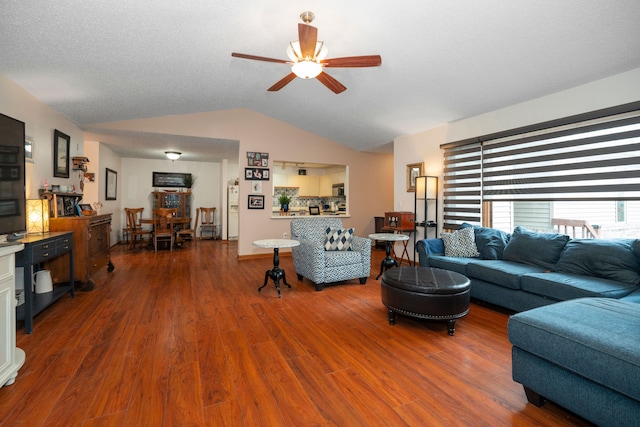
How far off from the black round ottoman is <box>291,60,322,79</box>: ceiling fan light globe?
2.04 metres

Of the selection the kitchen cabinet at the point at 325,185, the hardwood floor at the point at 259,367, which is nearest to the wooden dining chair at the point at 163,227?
the hardwood floor at the point at 259,367

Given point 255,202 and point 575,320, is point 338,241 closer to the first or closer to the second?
point 255,202

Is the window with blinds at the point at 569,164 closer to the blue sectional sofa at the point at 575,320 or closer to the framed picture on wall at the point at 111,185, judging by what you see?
the blue sectional sofa at the point at 575,320

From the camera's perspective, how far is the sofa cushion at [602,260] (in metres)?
2.67

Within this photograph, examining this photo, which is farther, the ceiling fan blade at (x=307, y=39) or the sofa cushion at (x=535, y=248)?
the sofa cushion at (x=535, y=248)

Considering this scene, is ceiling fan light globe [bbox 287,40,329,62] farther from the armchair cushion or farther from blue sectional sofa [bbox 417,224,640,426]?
blue sectional sofa [bbox 417,224,640,426]

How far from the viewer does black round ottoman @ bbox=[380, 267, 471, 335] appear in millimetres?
2621

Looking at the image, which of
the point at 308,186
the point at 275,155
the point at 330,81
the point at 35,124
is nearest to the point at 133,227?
the point at 275,155

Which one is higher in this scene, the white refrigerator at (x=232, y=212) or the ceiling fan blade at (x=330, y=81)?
the ceiling fan blade at (x=330, y=81)

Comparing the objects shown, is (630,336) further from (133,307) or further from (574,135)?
(133,307)

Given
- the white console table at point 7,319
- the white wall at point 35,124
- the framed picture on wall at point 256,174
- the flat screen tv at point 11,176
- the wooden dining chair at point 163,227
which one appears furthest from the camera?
the wooden dining chair at point 163,227

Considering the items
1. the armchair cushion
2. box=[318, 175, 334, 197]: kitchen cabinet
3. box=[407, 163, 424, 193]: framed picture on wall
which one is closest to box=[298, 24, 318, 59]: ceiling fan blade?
the armchair cushion

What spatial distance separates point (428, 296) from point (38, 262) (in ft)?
12.0

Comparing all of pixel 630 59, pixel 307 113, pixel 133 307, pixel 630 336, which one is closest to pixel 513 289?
pixel 630 336
